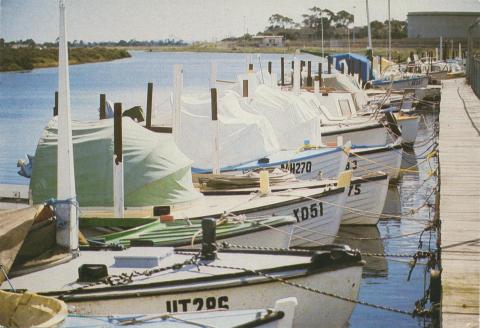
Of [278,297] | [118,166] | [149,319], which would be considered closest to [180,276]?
[278,297]

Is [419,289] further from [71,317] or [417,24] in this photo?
[417,24]

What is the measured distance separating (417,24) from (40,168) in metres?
140

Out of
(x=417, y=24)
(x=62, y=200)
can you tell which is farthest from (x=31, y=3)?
(x=417, y=24)

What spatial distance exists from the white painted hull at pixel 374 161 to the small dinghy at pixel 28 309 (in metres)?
17.6

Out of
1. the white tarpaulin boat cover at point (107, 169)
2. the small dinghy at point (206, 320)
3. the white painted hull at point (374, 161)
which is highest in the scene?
the white tarpaulin boat cover at point (107, 169)

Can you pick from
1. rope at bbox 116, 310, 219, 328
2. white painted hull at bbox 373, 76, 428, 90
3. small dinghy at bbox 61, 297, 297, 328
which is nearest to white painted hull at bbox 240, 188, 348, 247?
small dinghy at bbox 61, 297, 297, 328

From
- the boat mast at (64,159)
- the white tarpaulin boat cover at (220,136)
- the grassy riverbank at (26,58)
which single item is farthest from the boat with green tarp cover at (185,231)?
the grassy riverbank at (26,58)

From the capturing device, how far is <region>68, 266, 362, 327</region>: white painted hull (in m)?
11.0

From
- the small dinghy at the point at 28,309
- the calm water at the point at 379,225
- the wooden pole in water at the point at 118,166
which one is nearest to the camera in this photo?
the small dinghy at the point at 28,309

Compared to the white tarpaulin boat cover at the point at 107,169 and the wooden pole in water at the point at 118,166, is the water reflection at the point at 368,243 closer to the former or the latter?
the white tarpaulin boat cover at the point at 107,169

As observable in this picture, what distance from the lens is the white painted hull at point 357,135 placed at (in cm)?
3165

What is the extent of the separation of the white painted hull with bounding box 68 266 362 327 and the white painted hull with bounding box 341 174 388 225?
34.2ft

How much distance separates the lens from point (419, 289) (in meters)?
17.6

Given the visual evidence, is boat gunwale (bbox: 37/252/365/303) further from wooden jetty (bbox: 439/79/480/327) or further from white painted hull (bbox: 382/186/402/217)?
white painted hull (bbox: 382/186/402/217)
